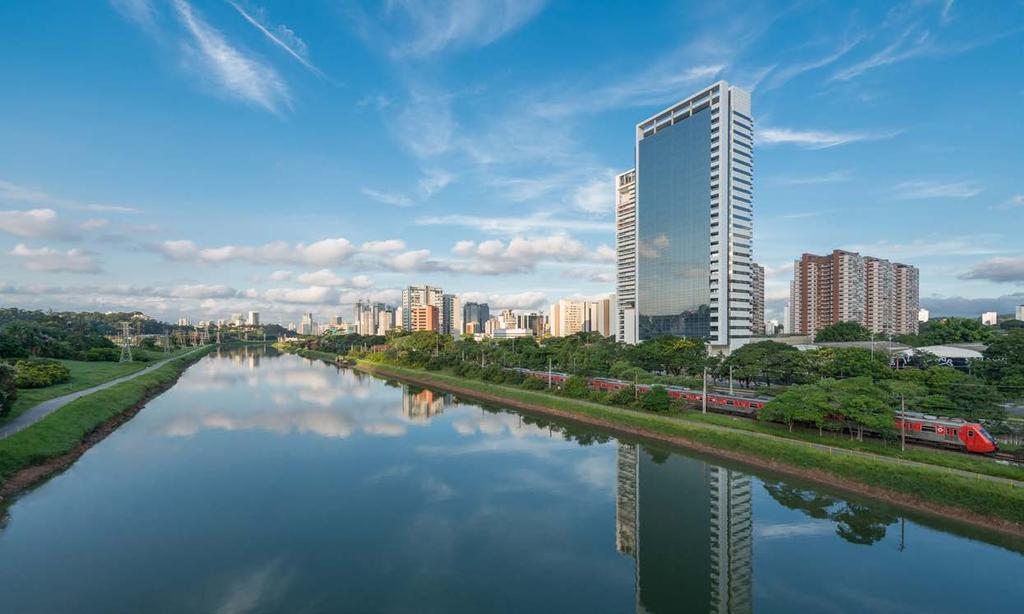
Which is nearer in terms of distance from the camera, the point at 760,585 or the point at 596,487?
the point at 760,585

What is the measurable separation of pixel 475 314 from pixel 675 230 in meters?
128

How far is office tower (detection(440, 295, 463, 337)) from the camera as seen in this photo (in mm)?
144250

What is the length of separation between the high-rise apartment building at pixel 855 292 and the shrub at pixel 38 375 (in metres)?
97.1

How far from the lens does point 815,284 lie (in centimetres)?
8481

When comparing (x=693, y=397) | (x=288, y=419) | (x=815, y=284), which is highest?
(x=815, y=284)

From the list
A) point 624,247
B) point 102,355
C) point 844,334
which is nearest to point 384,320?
point 624,247

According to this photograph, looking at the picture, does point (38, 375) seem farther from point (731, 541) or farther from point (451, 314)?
point (451, 314)

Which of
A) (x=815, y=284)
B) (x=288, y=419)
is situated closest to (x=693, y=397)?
(x=288, y=419)

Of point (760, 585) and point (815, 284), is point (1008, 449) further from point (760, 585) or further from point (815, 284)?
point (815, 284)

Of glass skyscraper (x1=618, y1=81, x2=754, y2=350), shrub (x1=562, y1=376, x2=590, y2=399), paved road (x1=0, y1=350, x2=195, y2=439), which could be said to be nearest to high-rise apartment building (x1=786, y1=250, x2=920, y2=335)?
glass skyscraper (x1=618, y1=81, x2=754, y2=350)

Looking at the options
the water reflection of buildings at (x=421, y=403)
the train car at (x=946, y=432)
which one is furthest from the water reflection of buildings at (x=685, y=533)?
the water reflection of buildings at (x=421, y=403)

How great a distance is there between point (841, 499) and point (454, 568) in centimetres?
1459

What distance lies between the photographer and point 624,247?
83.1 m

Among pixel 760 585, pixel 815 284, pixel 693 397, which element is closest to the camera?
pixel 760 585
